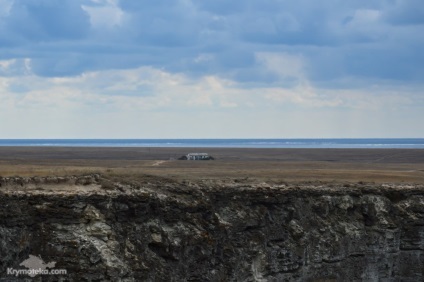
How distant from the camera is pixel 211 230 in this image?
40.4 m

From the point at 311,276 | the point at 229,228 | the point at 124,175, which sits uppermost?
the point at 124,175

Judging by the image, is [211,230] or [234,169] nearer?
[211,230]

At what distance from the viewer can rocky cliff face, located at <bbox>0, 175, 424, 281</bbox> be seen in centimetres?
3384

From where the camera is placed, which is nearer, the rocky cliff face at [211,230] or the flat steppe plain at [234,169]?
the rocky cliff face at [211,230]

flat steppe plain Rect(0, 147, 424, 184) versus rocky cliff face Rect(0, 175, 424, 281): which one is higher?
flat steppe plain Rect(0, 147, 424, 184)

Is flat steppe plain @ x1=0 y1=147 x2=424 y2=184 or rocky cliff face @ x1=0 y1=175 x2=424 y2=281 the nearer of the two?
rocky cliff face @ x1=0 y1=175 x2=424 y2=281

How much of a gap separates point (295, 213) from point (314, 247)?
2.29 meters

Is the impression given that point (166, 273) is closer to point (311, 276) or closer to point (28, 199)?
point (28, 199)

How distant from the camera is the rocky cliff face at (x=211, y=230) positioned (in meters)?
33.8

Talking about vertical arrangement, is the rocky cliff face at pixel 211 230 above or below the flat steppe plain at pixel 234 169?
below

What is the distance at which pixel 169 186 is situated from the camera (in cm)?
4056

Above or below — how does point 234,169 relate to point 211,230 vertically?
above

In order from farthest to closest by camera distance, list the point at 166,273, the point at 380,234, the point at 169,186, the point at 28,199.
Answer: the point at 380,234
the point at 169,186
the point at 166,273
the point at 28,199

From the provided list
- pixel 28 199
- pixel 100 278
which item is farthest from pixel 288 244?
pixel 28 199
